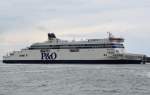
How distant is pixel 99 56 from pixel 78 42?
35.8 ft

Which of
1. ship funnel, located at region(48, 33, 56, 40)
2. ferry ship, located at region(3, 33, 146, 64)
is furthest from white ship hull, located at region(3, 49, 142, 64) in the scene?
ship funnel, located at region(48, 33, 56, 40)

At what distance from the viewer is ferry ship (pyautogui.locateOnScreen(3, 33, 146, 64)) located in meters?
146

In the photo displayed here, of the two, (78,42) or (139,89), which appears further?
(78,42)

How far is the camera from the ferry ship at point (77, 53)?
14612 cm

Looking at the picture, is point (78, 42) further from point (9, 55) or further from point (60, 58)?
point (9, 55)

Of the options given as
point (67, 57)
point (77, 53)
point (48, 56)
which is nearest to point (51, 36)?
point (48, 56)

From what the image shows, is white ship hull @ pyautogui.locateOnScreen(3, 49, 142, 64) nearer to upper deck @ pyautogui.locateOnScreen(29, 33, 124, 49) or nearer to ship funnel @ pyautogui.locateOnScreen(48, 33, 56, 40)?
upper deck @ pyautogui.locateOnScreen(29, 33, 124, 49)

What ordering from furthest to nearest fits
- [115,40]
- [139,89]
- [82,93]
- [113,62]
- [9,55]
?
1. [9,55]
2. [115,40]
3. [113,62]
4. [139,89]
5. [82,93]

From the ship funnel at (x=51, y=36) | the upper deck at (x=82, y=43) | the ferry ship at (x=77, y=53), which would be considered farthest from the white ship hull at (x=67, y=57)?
the ship funnel at (x=51, y=36)

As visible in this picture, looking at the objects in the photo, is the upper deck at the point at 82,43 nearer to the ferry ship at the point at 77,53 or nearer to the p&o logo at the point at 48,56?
the ferry ship at the point at 77,53

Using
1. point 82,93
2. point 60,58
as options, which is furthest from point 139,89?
point 60,58

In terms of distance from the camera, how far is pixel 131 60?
482 ft

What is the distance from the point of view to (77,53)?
150 meters

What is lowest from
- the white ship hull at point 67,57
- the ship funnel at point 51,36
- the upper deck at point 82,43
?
the white ship hull at point 67,57
